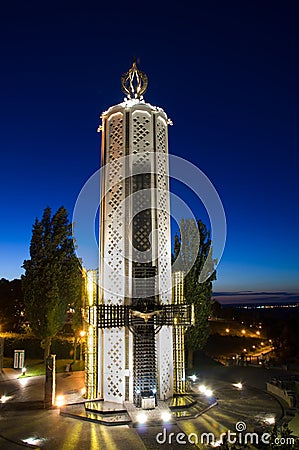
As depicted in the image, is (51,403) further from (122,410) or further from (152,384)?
(152,384)

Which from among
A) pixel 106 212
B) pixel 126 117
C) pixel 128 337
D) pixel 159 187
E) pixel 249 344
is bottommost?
pixel 249 344

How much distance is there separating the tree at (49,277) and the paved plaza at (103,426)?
13.3ft

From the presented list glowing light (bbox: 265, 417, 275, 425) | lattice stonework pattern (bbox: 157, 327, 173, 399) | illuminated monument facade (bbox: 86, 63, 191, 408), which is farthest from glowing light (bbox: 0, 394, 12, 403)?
glowing light (bbox: 265, 417, 275, 425)

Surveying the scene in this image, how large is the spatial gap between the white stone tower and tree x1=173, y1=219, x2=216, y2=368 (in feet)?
18.9

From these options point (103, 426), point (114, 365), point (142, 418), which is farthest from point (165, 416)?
point (114, 365)

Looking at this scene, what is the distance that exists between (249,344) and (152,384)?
3078cm

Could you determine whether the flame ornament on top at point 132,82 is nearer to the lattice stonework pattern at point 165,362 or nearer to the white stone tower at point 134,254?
the white stone tower at point 134,254

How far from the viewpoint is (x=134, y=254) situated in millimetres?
11562

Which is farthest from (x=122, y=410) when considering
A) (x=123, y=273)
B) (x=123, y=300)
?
(x=123, y=273)

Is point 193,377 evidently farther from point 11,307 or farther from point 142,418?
point 11,307

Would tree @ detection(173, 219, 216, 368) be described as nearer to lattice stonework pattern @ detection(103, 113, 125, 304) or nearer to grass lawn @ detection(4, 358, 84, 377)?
grass lawn @ detection(4, 358, 84, 377)

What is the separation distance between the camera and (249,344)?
38781 mm

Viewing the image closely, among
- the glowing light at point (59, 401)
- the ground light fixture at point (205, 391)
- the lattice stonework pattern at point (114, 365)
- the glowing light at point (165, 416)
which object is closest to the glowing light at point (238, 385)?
the ground light fixture at point (205, 391)

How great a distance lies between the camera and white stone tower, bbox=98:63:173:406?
10.9 meters
